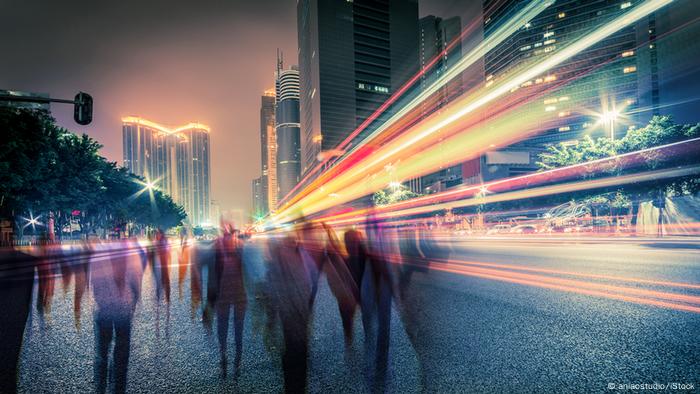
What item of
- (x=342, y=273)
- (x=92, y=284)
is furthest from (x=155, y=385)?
(x=92, y=284)

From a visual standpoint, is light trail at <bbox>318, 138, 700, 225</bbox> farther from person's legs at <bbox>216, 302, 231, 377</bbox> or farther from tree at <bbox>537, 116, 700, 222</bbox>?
person's legs at <bbox>216, 302, 231, 377</bbox>

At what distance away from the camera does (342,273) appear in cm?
1032

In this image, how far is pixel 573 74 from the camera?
125750 mm

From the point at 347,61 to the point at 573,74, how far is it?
9117cm

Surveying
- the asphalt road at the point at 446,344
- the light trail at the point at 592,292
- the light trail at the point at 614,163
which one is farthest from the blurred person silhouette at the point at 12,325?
the light trail at the point at 592,292

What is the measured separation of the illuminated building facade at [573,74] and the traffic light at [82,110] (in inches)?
3643

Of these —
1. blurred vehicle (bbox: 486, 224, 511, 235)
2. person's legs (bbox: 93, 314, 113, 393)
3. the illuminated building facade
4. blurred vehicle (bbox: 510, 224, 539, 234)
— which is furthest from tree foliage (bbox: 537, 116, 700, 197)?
the illuminated building facade

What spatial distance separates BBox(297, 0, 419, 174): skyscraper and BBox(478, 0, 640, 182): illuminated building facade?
161 ft

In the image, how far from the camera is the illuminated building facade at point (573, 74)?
113m

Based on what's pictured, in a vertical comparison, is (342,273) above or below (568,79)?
below

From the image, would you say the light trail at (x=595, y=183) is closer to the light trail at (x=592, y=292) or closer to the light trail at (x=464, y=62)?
the light trail at (x=592, y=292)

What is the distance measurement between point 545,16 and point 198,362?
185 m

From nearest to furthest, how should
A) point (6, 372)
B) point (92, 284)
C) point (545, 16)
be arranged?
point (6, 372) < point (92, 284) < point (545, 16)

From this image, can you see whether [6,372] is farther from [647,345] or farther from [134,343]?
[647,345]
